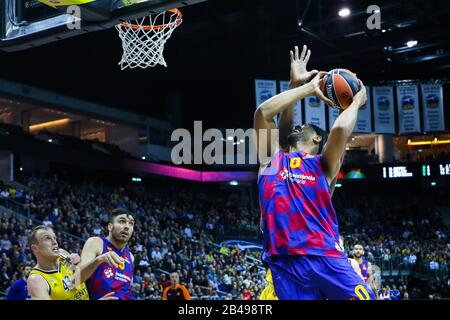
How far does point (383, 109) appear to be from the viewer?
91.2 ft

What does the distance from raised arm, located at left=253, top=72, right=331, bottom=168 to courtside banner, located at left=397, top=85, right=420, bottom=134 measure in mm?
24586

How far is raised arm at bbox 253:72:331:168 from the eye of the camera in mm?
4262

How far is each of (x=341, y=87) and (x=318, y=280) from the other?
1288 mm

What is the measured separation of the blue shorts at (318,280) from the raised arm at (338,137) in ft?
1.92

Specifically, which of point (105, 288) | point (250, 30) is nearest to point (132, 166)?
point (250, 30)

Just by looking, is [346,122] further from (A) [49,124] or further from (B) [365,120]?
(A) [49,124]

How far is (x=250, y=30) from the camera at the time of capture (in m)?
27.6

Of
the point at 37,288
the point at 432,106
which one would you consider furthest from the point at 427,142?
the point at 37,288

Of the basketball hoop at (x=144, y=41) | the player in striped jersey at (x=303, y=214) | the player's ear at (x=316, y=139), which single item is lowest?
the player in striped jersey at (x=303, y=214)

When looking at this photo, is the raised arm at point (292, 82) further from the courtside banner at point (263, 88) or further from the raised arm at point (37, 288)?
the courtside banner at point (263, 88)

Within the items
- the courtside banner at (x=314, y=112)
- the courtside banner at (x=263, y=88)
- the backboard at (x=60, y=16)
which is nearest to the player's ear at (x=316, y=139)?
the backboard at (x=60, y=16)

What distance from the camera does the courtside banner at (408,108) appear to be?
27875mm

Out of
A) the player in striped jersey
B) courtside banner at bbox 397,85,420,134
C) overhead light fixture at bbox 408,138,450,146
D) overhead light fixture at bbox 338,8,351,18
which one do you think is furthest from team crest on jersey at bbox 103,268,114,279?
overhead light fixture at bbox 408,138,450,146

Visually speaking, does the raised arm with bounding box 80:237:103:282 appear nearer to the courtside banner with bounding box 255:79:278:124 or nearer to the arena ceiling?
the arena ceiling
